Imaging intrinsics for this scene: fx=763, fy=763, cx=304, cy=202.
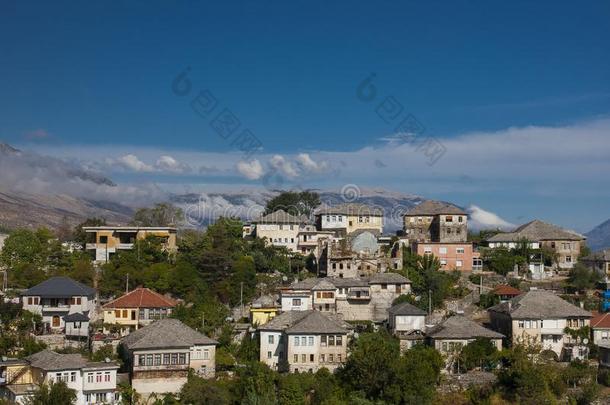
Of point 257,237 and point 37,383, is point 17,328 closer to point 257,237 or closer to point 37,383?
point 37,383

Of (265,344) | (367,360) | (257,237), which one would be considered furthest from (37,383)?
(257,237)

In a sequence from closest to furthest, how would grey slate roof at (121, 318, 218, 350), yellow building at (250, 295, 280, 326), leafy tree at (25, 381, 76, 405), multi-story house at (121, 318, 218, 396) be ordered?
leafy tree at (25, 381, 76, 405) → multi-story house at (121, 318, 218, 396) → grey slate roof at (121, 318, 218, 350) → yellow building at (250, 295, 280, 326)

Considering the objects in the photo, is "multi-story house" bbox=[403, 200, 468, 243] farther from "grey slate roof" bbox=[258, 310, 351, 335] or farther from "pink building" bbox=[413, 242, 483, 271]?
"grey slate roof" bbox=[258, 310, 351, 335]

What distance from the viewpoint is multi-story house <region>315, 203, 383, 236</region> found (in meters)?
80.9

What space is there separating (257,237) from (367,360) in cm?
2968

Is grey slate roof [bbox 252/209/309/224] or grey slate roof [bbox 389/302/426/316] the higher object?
grey slate roof [bbox 252/209/309/224]

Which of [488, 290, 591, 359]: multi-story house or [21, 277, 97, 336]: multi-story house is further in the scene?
[21, 277, 97, 336]: multi-story house

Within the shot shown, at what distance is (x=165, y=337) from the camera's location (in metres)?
48.4

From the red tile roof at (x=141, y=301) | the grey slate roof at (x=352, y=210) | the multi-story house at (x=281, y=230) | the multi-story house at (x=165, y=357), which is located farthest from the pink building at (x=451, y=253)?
the multi-story house at (x=165, y=357)

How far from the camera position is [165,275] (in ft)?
199

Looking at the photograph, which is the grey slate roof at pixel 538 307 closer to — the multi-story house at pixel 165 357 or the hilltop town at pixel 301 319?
the hilltop town at pixel 301 319

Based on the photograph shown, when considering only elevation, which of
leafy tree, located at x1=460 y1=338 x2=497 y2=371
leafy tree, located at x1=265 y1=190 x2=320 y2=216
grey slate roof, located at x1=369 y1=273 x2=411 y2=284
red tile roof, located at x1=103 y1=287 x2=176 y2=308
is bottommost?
leafy tree, located at x1=460 y1=338 x2=497 y2=371

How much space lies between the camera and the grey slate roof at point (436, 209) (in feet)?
245

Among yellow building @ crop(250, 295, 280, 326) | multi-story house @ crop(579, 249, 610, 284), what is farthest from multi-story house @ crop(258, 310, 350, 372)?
multi-story house @ crop(579, 249, 610, 284)
